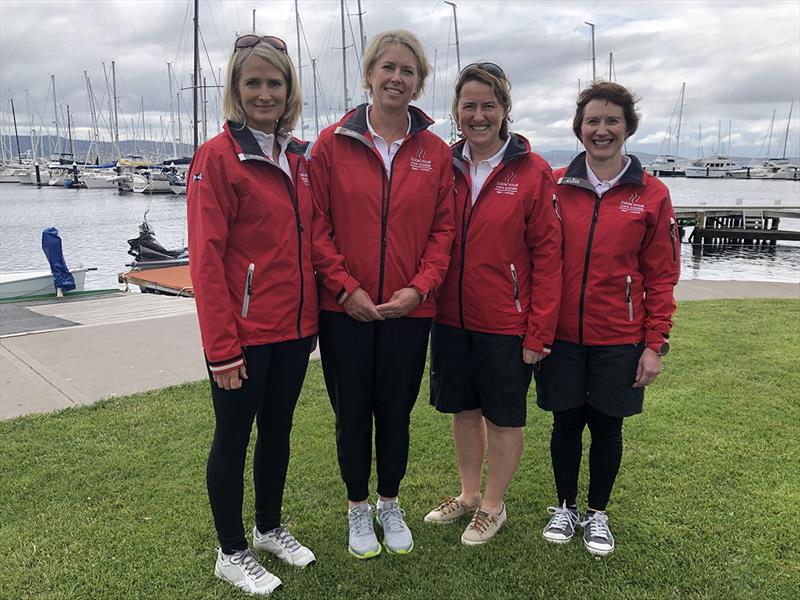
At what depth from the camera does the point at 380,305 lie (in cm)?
260

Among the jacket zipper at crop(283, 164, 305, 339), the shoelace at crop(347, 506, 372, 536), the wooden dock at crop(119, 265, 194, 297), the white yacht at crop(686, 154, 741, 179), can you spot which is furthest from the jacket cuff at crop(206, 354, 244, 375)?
the white yacht at crop(686, 154, 741, 179)

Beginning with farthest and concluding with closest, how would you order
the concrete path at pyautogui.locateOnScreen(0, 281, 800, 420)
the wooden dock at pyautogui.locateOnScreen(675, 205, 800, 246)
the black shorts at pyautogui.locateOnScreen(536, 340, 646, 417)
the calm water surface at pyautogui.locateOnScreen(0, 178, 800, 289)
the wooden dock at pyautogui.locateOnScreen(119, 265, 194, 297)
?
the wooden dock at pyautogui.locateOnScreen(675, 205, 800, 246) < the calm water surface at pyautogui.locateOnScreen(0, 178, 800, 289) < the wooden dock at pyautogui.locateOnScreen(119, 265, 194, 297) < the concrete path at pyautogui.locateOnScreen(0, 281, 800, 420) < the black shorts at pyautogui.locateOnScreen(536, 340, 646, 417)

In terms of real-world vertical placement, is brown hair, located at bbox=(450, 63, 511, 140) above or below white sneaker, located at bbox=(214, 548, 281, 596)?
above

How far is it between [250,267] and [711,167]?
419 ft

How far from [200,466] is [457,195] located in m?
2.32

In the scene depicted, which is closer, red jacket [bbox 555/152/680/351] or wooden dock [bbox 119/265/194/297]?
red jacket [bbox 555/152/680/351]

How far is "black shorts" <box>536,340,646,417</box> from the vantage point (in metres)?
2.76

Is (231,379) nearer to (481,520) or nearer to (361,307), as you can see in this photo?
(361,307)

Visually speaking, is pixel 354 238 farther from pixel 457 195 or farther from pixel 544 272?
pixel 544 272

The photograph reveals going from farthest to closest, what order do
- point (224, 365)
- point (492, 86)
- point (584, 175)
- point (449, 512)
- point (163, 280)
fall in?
point (163, 280), point (449, 512), point (584, 175), point (492, 86), point (224, 365)

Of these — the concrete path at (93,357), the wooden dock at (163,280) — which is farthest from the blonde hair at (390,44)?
the wooden dock at (163,280)

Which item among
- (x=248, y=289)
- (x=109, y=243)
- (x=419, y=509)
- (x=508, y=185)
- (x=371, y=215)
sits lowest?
(x=109, y=243)

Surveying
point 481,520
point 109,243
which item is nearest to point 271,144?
point 481,520

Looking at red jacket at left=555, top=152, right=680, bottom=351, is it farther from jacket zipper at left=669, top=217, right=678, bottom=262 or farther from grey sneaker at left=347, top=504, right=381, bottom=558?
grey sneaker at left=347, top=504, right=381, bottom=558
